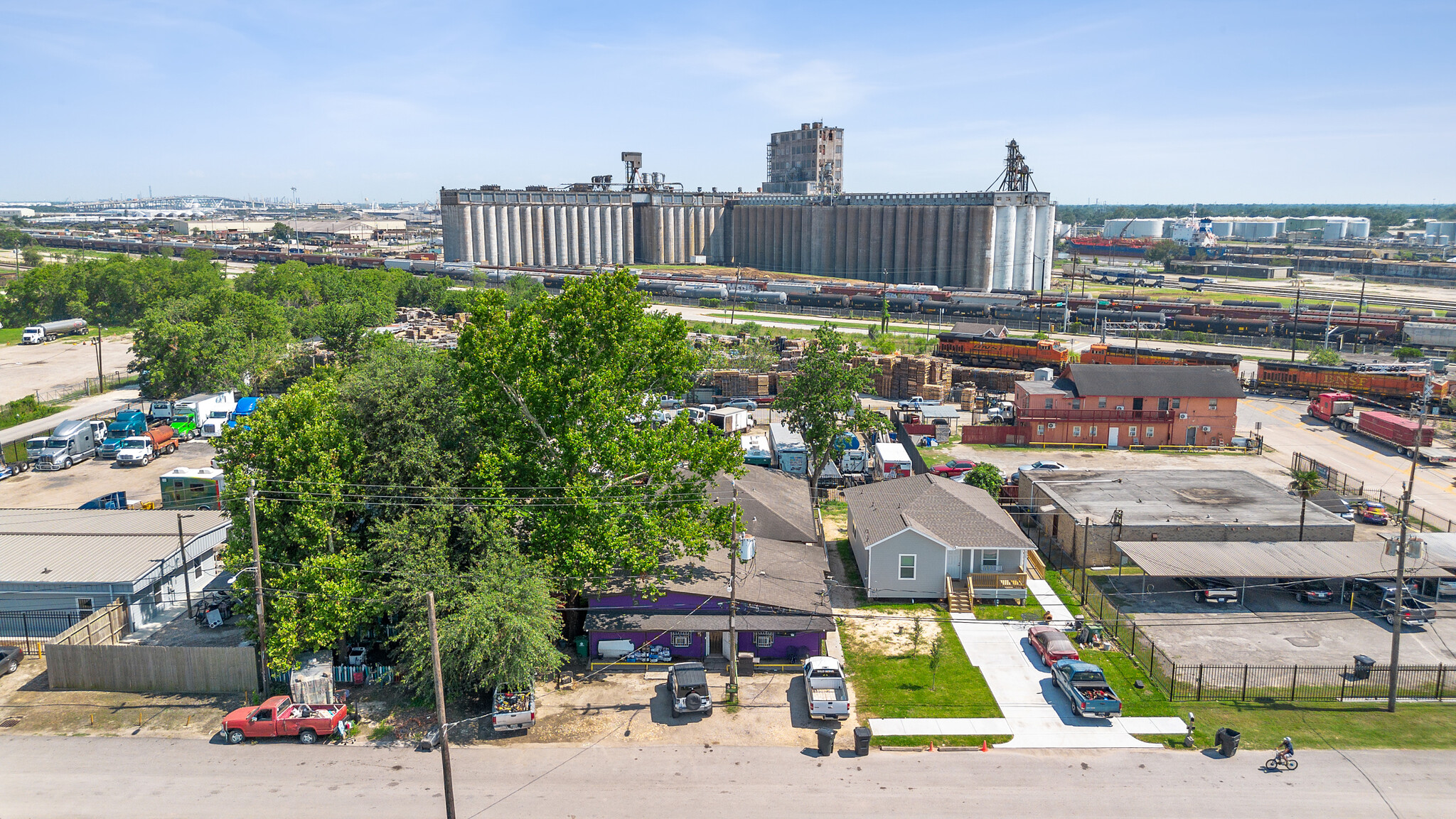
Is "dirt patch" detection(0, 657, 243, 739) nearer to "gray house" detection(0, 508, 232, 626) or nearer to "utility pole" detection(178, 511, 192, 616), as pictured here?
"gray house" detection(0, 508, 232, 626)

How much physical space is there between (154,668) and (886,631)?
23409 millimetres

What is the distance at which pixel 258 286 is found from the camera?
113 m

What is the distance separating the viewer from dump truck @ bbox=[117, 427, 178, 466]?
51.5 m

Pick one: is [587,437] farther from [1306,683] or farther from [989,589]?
[1306,683]

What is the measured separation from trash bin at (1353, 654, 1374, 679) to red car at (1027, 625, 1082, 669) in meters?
8.05

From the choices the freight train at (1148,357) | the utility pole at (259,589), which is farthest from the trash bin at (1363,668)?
the freight train at (1148,357)

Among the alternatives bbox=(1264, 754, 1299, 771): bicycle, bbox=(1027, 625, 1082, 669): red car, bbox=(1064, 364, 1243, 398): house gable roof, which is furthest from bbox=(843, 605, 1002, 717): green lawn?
bbox=(1064, 364, 1243, 398): house gable roof

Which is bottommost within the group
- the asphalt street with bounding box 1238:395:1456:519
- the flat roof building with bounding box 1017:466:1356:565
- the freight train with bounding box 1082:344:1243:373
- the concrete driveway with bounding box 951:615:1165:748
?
the concrete driveway with bounding box 951:615:1165:748

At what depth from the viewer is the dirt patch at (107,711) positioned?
2544 cm

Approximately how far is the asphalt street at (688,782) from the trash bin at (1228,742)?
29 cm

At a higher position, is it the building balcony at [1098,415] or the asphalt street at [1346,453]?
the building balcony at [1098,415]

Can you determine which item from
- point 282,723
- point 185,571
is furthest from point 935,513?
point 185,571

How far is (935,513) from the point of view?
36.4 meters

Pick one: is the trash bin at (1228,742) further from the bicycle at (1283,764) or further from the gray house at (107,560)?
the gray house at (107,560)
